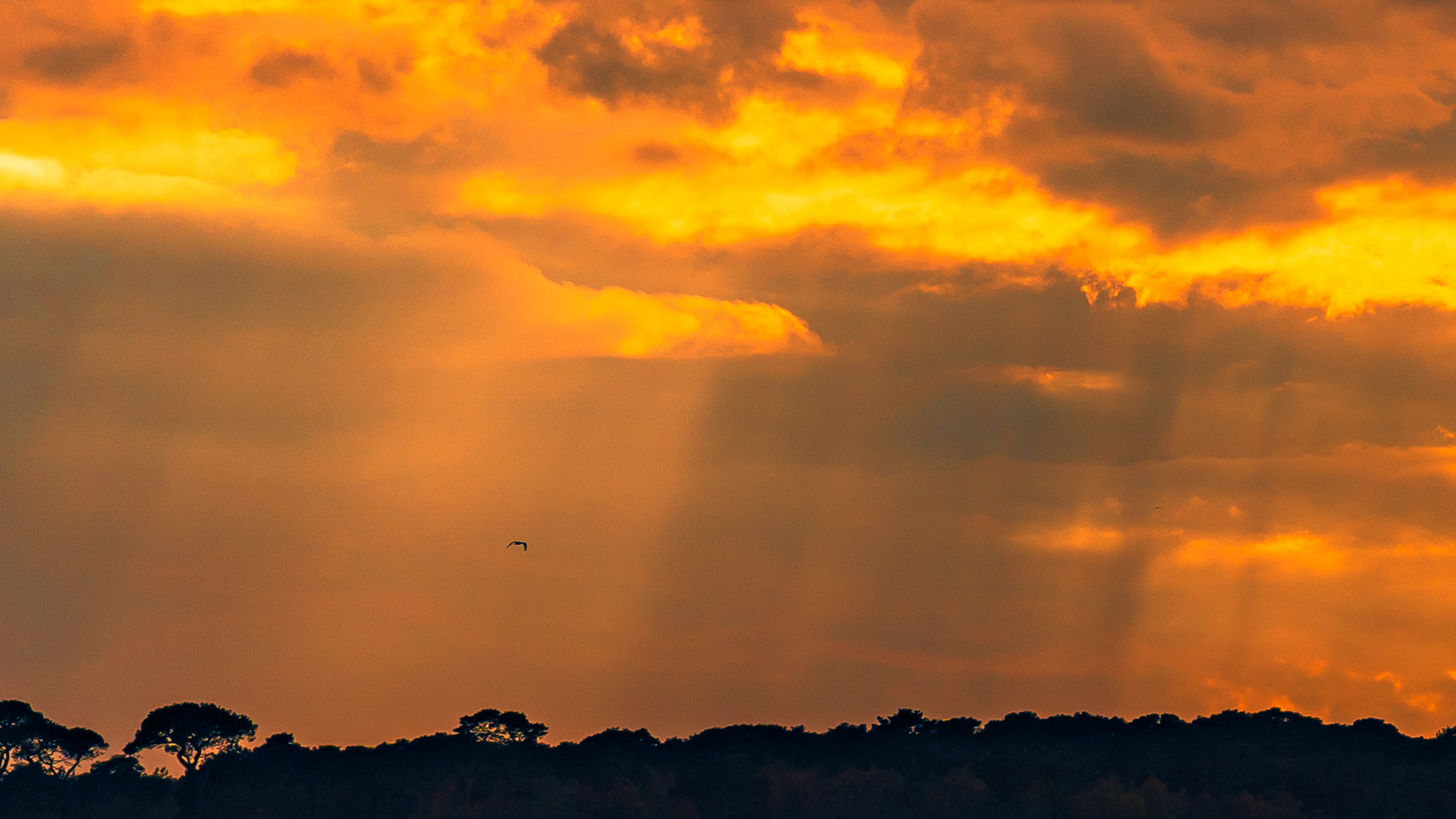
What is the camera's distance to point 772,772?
17012 centimetres

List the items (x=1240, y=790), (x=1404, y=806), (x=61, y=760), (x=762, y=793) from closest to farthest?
(x=1404, y=806)
(x=1240, y=790)
(x=762, y=793)
(x=61, y=760)

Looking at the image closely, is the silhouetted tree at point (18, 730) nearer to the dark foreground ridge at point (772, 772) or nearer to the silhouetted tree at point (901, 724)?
the dark foreground ridge at point (772, 772)

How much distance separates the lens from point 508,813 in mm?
166000

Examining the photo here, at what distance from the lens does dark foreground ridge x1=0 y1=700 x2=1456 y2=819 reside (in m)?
148

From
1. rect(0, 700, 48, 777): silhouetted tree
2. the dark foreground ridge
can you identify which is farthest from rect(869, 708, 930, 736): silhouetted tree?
rect(0, 700, 48, 777): silhouetted tree

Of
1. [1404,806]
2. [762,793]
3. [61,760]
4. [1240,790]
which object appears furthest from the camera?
[61,760]

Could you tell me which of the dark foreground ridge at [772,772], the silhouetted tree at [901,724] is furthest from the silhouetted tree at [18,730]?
the silhouetted tree at [901,724]

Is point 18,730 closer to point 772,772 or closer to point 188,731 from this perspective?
point 188,731

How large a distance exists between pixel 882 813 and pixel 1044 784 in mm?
16183

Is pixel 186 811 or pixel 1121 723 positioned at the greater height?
pixel 1121 723

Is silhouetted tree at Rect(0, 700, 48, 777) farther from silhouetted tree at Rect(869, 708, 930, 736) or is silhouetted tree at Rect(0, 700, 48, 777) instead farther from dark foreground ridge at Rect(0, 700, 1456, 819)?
silhouetted tree at Rect(869, 708, 930, 736)

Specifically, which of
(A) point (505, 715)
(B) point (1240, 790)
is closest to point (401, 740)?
(A) point (505, 715)

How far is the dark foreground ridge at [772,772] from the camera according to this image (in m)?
148

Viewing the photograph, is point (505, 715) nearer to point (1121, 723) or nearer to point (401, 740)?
point (401, 740)
